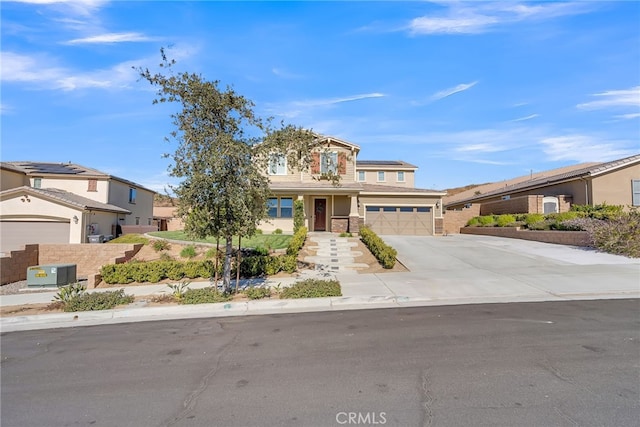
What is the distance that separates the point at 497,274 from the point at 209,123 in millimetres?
10242

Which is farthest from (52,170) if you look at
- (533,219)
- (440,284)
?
(533,219)

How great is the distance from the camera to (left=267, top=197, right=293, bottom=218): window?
2352 cm

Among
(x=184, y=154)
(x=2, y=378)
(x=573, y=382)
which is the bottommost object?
(x=2, y=378)

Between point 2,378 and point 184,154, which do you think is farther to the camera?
point 184,154

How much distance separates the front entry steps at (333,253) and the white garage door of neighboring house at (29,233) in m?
14.2

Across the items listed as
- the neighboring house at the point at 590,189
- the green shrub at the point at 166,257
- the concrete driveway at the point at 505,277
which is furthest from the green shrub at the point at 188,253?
the neighboring house at the point at 590,189

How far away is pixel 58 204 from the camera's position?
65.9 ft

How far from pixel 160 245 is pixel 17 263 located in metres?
5.74

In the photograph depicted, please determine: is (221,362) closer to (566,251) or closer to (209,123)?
(209,123)

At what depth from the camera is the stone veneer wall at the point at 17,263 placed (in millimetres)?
14531

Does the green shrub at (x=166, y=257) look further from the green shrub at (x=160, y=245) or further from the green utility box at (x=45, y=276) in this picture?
the green utility box at (x=45, y=276)

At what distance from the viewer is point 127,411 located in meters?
3.83

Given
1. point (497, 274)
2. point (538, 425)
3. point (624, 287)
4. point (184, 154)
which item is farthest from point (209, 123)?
point (624, 287)

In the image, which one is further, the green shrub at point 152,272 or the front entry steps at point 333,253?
the front entry steps at point 333,253
